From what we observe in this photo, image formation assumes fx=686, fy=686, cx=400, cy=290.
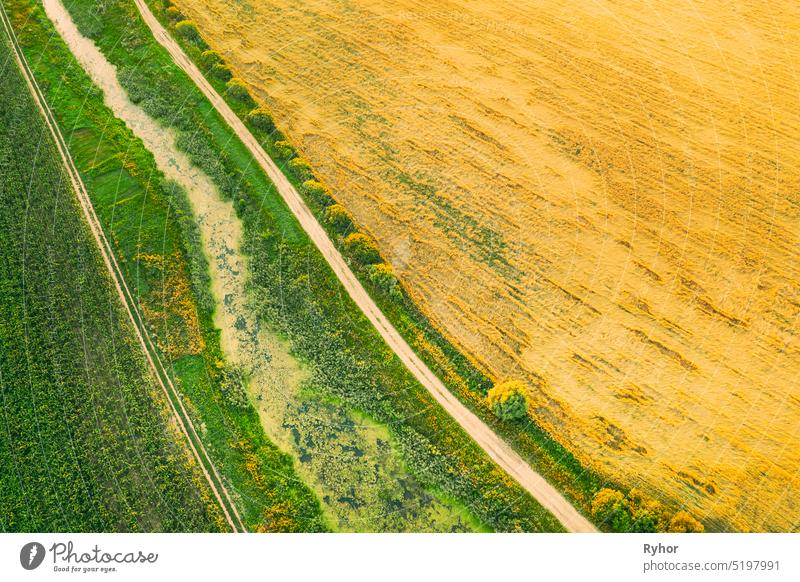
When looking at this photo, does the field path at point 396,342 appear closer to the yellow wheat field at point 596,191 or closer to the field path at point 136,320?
the yellow wheat field at point 596,191

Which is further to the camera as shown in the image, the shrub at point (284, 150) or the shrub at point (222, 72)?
the shrub at point (222, 72)

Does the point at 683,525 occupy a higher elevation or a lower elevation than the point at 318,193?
lower

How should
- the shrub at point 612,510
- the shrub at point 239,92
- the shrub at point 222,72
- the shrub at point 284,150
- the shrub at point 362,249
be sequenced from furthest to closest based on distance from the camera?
the shrub at point 222,72 → the shrub at point 239,92 → the shrub at point 284,150 → the shrub at point 362,249 → the shrub at point 612,510

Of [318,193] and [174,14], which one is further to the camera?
[174,14]

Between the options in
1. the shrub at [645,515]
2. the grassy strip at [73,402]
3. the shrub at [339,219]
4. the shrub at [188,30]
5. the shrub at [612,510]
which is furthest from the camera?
the shrub at [188,30]

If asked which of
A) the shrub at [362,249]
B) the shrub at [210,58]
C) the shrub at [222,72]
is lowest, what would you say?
the shrub at [362,249]

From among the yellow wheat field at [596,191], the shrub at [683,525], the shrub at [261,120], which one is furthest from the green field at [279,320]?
the shrub at [683,525]

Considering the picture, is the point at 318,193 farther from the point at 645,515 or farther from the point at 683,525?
the point at 683,525
